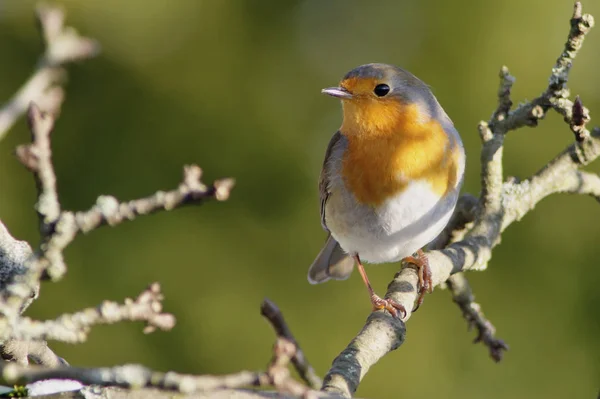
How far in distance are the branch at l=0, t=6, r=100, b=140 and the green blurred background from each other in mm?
3802

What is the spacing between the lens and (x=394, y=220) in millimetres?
2961

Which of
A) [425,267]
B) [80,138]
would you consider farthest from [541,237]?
[80,138]

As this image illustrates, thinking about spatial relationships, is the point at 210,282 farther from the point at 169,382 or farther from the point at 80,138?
the point at 169,382

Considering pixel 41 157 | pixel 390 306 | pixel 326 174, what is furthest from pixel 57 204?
pixel 326 174

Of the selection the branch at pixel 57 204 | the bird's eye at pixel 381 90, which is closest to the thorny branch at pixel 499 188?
the bird's eye at pixel 381 90

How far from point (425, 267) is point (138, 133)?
248 centimetres

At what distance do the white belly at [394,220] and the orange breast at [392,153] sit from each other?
0.12 ft

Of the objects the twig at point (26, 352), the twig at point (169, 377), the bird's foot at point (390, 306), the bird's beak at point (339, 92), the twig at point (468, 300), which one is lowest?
the twig at point (169, 377)

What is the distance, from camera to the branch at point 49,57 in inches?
32.9

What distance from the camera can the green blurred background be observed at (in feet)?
15.0

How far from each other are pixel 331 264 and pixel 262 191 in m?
1.13

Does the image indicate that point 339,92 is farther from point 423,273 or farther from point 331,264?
point 331,264

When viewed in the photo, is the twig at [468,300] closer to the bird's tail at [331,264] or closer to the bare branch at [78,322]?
the bird's tail at [331,264]

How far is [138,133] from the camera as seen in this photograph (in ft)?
15.6
